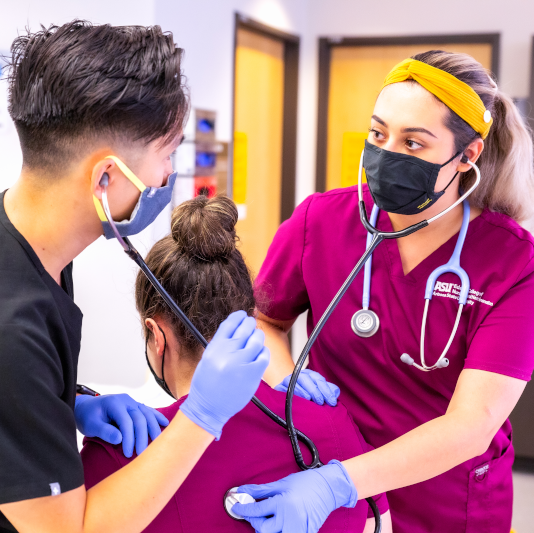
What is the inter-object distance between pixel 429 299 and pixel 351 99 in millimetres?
3363

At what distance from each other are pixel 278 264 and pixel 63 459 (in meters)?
0.78

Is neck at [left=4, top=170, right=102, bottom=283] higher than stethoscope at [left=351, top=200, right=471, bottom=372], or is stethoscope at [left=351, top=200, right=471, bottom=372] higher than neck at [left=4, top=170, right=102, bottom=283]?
neck at [left=4, top=170, right=102, bottom=283]

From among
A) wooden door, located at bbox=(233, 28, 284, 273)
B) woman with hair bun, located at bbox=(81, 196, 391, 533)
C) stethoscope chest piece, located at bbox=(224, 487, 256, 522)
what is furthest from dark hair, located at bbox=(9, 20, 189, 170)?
wooden door, located at bbox=(233, 28, 284, 273)

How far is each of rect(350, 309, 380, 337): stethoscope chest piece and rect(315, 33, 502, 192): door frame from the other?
3107mm

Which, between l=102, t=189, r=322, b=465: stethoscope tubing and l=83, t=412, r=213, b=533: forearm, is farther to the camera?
l=102, t=189, r=322, b=465: stethoscope tubing

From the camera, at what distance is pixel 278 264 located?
1427 mm

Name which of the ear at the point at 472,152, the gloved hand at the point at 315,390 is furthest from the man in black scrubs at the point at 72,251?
the ear at the point at 472,152

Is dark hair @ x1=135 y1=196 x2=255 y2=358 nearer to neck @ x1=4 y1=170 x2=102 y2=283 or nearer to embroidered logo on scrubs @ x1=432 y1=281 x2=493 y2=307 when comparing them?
neck @ x1=4 y1=170 x2=102 y2=283

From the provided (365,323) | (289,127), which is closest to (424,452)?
(365,323)

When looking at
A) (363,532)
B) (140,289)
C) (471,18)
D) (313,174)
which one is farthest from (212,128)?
(363,532)

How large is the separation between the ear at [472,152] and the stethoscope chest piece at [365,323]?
1.10ft

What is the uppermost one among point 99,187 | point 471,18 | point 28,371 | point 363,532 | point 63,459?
point 471,18

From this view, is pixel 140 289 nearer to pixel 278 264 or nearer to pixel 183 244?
pixel 183 244

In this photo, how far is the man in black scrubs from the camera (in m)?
0.70
